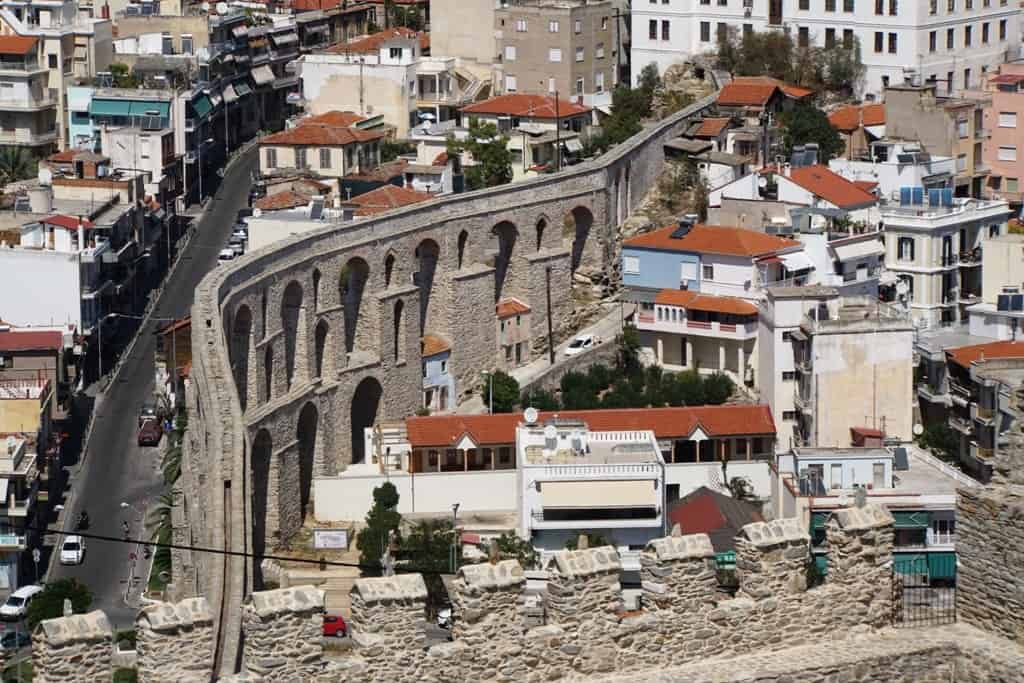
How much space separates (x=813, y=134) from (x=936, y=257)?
811 cm

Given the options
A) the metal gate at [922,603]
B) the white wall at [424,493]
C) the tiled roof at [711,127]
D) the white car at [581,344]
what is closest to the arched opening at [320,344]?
the white wall at [424,493]

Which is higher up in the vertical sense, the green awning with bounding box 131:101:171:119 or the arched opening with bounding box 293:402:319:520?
the green awning with bounding box 131:101:171:119

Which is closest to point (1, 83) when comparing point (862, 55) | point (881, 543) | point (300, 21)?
point (300, 21)

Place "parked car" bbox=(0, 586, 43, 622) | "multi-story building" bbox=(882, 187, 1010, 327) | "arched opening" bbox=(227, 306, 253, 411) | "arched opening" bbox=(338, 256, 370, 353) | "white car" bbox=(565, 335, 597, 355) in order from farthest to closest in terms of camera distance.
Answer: "multi-story building" bbox=(882, 187, 1010, 327) < "white car" bbox=(565, 335, 597, 355) < "arched opening" bbox=(338, 256, 370, 353) < "arched opening" bbox=(227, 306, 253, 411) < "parked car" bbox=(0, 586, 43, 622)

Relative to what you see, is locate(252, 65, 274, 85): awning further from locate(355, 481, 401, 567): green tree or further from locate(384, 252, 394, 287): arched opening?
locate(355, 481, 401, 567): green tree

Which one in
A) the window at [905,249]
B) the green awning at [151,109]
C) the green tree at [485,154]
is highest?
the green awning at [151,109]

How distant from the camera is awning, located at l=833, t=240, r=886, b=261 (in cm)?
5672

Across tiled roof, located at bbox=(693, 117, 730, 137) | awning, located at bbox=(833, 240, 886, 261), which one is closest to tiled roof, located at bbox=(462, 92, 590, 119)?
tiled roof, located at bbox=(693, 117, 730, 137)

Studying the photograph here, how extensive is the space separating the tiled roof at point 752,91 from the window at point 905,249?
8.84m

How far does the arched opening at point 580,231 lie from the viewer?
6034cm

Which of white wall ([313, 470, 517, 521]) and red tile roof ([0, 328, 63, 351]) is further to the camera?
red tile roof ([0, 328, 63, 351])

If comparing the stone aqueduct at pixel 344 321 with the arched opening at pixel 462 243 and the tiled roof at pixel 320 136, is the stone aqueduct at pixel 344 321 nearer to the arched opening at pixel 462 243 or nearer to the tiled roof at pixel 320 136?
the arched opening at pixel 462 243

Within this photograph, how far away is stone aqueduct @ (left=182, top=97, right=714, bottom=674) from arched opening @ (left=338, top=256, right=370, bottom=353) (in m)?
0.04

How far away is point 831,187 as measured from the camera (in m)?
60.9
